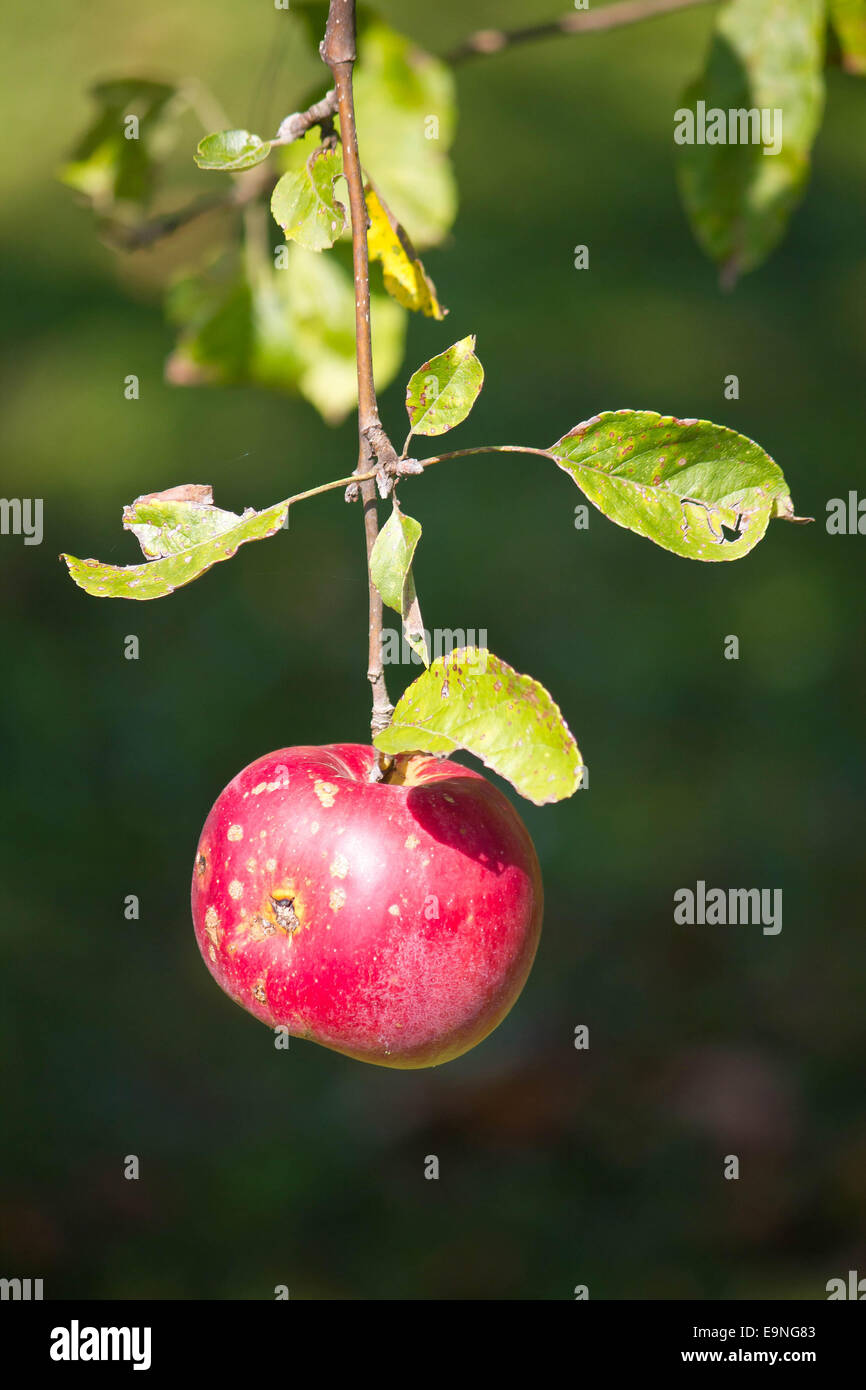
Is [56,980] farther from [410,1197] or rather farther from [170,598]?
[170,598]

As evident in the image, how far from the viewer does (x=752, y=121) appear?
1.43m

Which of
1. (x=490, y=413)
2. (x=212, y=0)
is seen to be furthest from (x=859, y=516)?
(x=212, y=0)

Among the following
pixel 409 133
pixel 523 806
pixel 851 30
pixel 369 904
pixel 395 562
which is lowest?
pixel 369 904

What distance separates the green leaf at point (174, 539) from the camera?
0.82 m

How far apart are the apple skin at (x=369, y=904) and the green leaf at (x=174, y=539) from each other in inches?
8.5

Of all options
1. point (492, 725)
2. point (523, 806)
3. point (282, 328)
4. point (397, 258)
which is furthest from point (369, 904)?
point (523, 806)

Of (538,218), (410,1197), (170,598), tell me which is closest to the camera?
(410,1197)

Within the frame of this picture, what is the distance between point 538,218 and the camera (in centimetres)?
439

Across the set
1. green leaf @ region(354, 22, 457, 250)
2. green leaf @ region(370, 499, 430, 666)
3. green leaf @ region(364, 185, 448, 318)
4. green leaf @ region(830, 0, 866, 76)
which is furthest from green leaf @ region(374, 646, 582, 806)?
green leaf @ region(830, 0, 866, 76)

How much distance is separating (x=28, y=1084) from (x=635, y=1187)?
118 centimetres

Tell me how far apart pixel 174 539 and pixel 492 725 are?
24 cm

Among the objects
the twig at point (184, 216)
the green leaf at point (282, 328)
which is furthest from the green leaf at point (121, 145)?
the green leaf at point (282, 328)

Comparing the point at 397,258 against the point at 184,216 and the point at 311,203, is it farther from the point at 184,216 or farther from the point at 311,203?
the point at 184,216

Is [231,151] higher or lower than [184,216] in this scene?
lower
